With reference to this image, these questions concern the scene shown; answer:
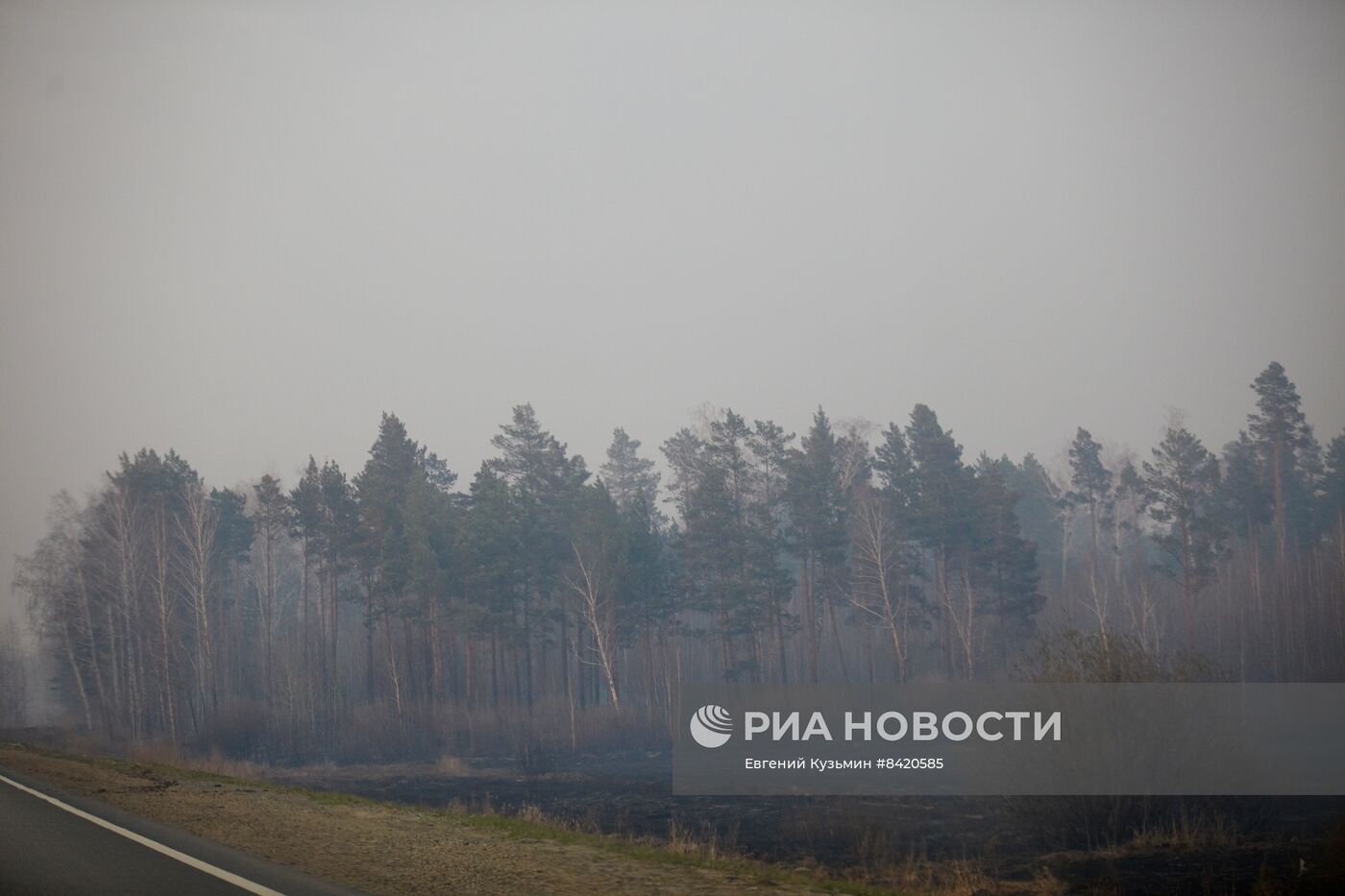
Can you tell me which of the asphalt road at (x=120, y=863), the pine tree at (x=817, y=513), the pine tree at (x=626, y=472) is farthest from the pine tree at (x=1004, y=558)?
the asphalt road at (x=120, y=863)

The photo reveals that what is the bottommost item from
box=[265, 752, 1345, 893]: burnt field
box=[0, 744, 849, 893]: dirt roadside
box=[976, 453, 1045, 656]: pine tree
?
box=[265, 752, 1345, 893]: burnt field

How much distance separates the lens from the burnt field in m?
18.1

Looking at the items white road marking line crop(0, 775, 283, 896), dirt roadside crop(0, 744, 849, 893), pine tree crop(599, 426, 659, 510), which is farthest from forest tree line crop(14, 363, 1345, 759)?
white road marking line crop(0, 775, 283, 896)

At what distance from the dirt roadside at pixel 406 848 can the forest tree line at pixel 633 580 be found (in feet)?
114

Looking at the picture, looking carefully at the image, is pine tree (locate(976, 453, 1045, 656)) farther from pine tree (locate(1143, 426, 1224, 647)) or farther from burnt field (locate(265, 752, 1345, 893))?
burnt field (locate(265, 752, 1345, 893))

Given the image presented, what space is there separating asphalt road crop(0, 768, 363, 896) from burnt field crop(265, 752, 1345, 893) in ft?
29.0

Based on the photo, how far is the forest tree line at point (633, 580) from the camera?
5703cm

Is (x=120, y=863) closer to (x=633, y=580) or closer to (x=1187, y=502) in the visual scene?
(x=633, y=580)

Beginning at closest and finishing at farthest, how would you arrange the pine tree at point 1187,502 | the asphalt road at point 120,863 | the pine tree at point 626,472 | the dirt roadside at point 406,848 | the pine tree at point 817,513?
1. the asphalt road at point 120,863
2. the dirt roadside at point 406,848
3. the pine tree at point 817,513
4. the pine tree at point 1187,502
5. the pine tree at point 626,472

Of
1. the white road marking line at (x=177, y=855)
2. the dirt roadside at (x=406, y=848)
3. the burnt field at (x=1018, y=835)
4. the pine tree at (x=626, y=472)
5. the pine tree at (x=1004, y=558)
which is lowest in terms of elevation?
the burnt field at (x=1018, y=835)

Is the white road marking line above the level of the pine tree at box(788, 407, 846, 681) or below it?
below

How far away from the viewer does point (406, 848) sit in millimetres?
14164

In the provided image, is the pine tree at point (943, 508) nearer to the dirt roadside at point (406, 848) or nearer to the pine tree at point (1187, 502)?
the pine tree at point (1187, 502)

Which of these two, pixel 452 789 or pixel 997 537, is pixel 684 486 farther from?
pixel 452 789
